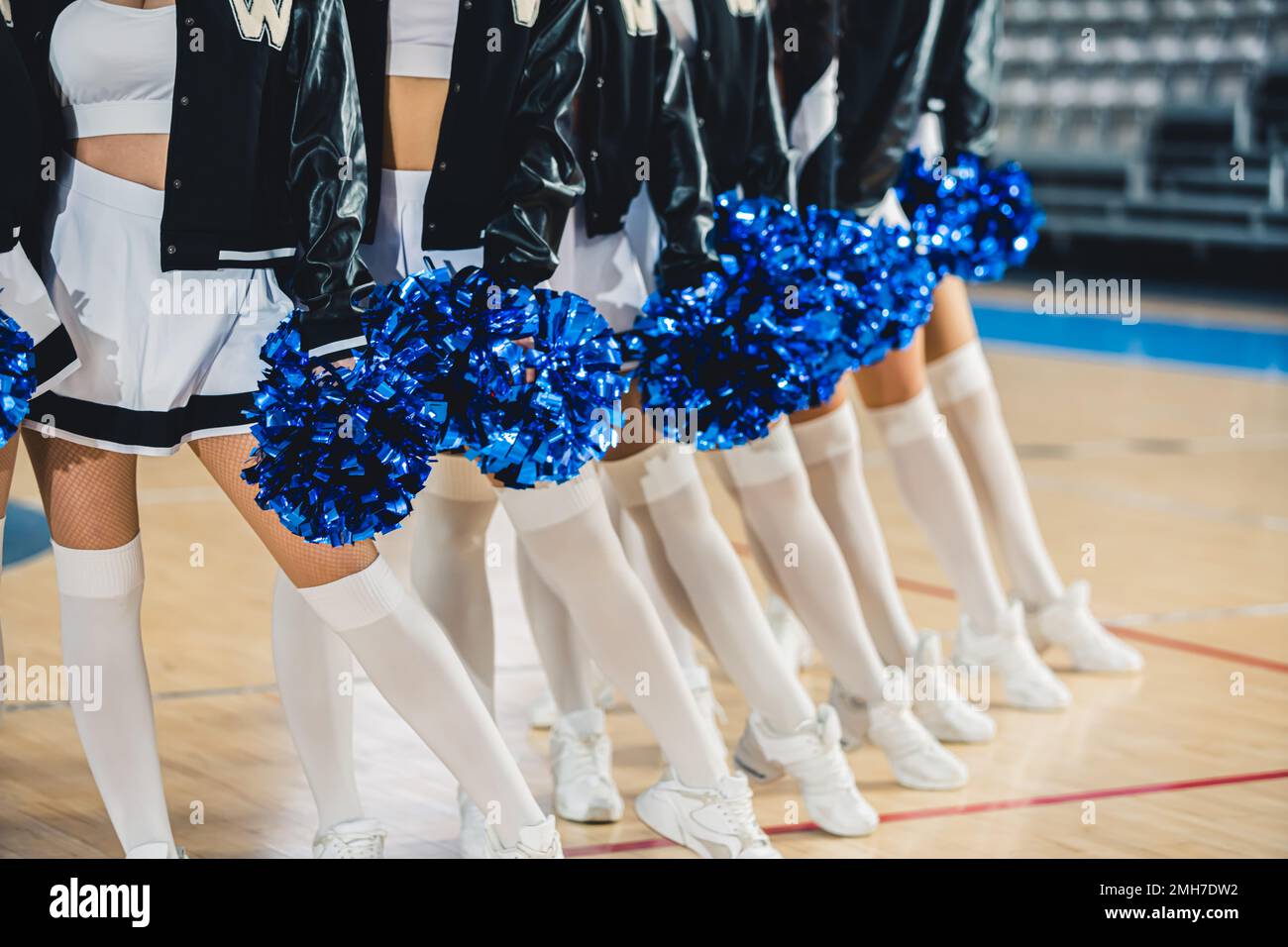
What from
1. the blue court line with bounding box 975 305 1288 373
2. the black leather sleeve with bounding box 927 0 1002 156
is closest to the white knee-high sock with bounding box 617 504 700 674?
the black leather sleeve with bounding box 927 0 1002 156

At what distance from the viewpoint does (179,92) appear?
254 centimetres

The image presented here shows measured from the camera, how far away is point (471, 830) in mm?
3100

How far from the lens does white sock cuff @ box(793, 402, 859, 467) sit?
365 cm

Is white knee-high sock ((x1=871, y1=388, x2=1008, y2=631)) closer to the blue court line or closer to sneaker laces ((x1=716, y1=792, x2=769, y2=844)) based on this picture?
sneaker laces ((x1=716, y1=792, x2=769, y2=844))

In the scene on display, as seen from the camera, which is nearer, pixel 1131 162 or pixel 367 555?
pixel 367 555

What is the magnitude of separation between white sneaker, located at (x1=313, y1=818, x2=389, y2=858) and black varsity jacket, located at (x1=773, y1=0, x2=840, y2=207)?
1.43 m

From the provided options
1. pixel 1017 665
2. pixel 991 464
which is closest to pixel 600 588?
pixel 1017 665

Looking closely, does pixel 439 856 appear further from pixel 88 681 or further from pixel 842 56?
pixel 842 56

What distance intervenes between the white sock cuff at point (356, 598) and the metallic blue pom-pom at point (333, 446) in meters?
0.10

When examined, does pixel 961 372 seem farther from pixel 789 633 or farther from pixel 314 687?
pixel 314 687

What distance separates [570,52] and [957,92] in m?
1.51

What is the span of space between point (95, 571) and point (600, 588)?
0.76 metres

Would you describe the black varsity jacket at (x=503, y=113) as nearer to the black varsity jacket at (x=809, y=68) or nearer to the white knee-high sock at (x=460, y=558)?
the white knee-high sock at (x=460, y=558)
